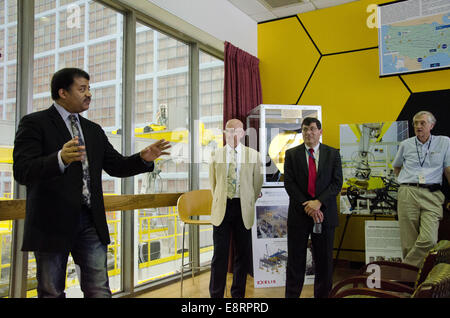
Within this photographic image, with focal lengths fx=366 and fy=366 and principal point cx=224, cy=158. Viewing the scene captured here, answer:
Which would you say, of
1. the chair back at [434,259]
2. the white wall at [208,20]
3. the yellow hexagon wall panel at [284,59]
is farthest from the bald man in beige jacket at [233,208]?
the yellow hexagon wall panel at [284,59]

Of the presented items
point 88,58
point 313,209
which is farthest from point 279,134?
point 88,58

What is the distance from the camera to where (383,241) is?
405 centimetres

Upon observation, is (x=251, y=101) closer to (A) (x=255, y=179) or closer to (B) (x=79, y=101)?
(A) (x=255, y=179)

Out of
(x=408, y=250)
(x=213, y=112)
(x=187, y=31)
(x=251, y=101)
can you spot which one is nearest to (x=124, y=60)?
A: (x=187, y=31)

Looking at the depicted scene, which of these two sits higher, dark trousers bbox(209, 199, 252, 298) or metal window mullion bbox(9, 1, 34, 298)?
metal window mullion bbox(9, 1, 34, 298)

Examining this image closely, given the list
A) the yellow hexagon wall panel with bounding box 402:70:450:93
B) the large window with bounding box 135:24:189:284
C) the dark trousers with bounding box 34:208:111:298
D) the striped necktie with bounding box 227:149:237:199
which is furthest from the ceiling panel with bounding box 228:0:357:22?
the dark trousers with bounding box 34:208:111:298

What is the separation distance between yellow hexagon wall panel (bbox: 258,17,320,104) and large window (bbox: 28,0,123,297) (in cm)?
249

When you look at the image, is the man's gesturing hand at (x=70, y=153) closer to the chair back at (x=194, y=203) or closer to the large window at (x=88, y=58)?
the large window at (x=88, y=58)

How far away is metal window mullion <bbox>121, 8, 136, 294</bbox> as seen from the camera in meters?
3.70

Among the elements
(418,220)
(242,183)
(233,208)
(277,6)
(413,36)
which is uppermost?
(277,6)

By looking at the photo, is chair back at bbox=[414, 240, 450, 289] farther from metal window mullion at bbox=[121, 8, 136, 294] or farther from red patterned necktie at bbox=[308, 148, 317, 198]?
metal window mullion at bbox=[121, 8, 136, 294]

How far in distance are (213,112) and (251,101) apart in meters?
0.57

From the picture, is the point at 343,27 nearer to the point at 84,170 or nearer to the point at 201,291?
the point at 201,291

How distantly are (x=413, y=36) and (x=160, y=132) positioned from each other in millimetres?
3267
